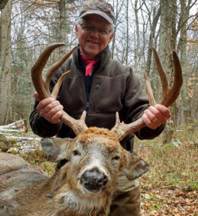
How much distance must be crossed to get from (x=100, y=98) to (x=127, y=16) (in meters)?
34.2

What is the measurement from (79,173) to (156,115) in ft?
3.09

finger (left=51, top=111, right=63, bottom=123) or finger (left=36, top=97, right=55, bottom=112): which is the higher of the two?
finger (left=36, top=97, right=55, bottom=112)

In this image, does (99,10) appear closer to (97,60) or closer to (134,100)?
(97,60)

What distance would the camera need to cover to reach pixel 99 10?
5.15 m

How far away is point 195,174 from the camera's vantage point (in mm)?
9281

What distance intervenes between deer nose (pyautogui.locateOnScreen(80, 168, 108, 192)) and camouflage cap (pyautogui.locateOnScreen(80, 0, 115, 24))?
190 cm

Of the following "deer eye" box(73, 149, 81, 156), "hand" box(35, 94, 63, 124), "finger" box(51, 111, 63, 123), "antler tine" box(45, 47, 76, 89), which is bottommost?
"deer eye" box(73, 149, 81, 156)

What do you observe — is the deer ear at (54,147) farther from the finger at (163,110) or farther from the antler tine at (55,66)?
the finger at (163,110)

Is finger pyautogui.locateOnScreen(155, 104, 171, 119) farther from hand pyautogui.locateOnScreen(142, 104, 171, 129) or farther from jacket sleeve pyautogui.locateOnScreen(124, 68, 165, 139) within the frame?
jacket sleeve pyautogui.locateOnScreen(124, 68, 165, 139)

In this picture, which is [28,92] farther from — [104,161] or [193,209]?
[104,161]

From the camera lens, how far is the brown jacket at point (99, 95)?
16.8 ft

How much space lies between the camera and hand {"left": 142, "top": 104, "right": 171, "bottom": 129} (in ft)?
14.8

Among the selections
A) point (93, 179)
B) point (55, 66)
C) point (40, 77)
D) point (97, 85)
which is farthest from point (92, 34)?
point (93, 179)

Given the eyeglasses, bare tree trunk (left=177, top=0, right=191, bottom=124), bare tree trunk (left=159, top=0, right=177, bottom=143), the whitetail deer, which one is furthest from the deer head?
bare tree trunk (left=177, top=0, right=191, bottom=124)
